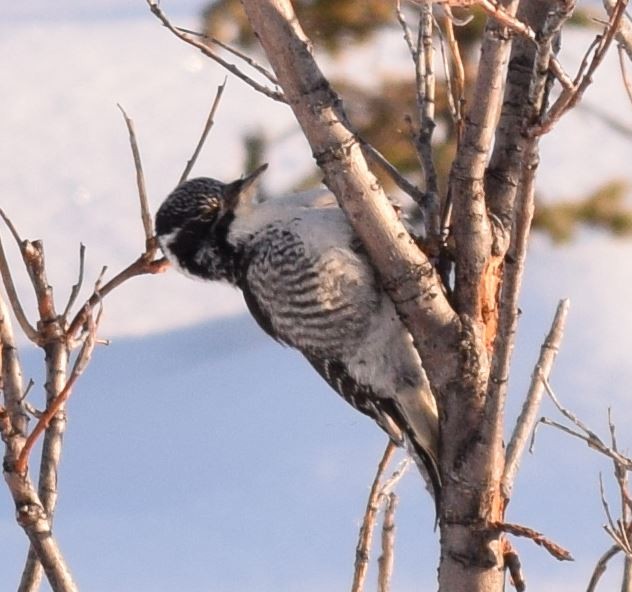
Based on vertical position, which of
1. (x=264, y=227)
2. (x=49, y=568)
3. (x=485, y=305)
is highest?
(x=264, y=227)

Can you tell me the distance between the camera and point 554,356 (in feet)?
8.52

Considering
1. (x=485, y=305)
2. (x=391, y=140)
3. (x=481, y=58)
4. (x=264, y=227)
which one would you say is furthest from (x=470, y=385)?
(x=391, y=140)

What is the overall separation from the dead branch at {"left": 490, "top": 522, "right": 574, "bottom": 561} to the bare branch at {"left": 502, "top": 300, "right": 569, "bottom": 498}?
0.34 feet

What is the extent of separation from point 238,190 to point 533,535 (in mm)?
1393

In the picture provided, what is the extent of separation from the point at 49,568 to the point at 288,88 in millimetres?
877

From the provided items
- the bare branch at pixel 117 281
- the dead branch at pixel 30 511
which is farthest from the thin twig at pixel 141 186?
the dead branch at pixel 30 511

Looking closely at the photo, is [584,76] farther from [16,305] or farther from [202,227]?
[202,227]

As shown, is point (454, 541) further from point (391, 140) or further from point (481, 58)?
point (391, 140)

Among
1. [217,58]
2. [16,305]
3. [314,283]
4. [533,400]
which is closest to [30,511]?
[16,305]

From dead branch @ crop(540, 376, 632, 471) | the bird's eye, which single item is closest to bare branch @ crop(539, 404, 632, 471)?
dead branch @ crop(540, 376, 632, 471)

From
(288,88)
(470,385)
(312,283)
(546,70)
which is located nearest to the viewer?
(546,70)

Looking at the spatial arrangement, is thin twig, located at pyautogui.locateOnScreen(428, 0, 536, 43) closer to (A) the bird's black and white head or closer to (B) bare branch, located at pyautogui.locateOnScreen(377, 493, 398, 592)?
(B) bare branch, located at pyautogui.locateOnScreen(377, 493, 398, 592)

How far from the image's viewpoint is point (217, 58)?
2.41 metres

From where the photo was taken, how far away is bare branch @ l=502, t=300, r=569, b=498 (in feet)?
7.97
